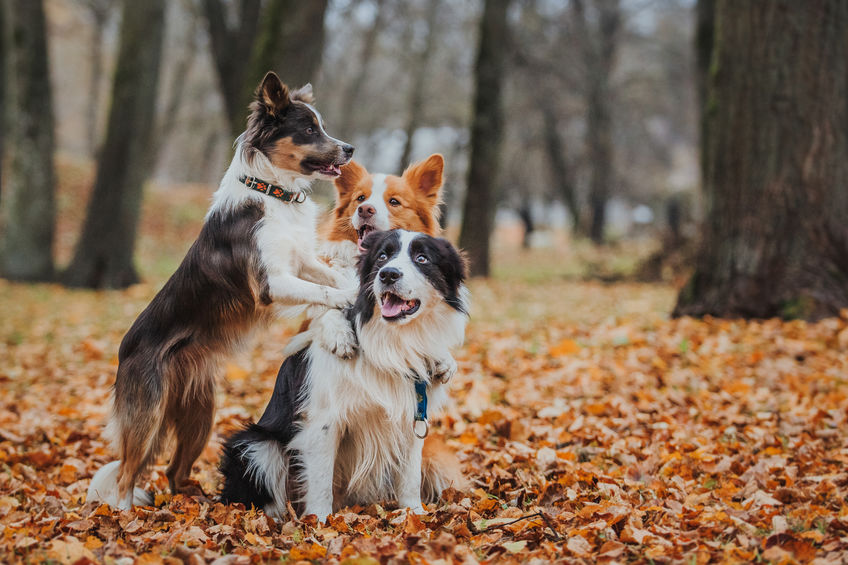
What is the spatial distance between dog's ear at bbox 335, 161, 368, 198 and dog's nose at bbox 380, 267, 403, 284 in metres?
1.12

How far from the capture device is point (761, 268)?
24.7 feet

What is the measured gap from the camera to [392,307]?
3.38m

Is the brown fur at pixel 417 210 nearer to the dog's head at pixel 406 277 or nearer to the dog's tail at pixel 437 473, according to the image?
the dog's tail at pixel 437 473

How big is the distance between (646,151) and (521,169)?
586cm

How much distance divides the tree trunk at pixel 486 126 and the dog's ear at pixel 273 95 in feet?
36.5

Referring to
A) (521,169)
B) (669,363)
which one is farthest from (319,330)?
(521,169)

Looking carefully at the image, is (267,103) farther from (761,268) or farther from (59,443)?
(761,268)

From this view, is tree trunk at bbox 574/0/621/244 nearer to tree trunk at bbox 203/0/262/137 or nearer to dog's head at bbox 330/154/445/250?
tree trunk at bbox 203/0/262/137

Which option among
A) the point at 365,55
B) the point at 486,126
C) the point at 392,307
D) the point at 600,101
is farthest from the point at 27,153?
the point at 600,101

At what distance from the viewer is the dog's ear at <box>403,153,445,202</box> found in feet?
14.0

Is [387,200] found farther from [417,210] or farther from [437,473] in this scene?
[437,473]

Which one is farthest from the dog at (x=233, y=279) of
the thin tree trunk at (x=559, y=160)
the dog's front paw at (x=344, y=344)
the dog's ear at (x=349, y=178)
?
the thin tree trunk at (x=559, y=160)

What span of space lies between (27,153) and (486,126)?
9.01m

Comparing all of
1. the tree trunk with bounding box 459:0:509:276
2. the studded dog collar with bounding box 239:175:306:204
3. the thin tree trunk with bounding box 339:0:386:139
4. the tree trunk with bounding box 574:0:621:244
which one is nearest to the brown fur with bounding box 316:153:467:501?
the studded dog collar with bounding box 239:175:306:204
